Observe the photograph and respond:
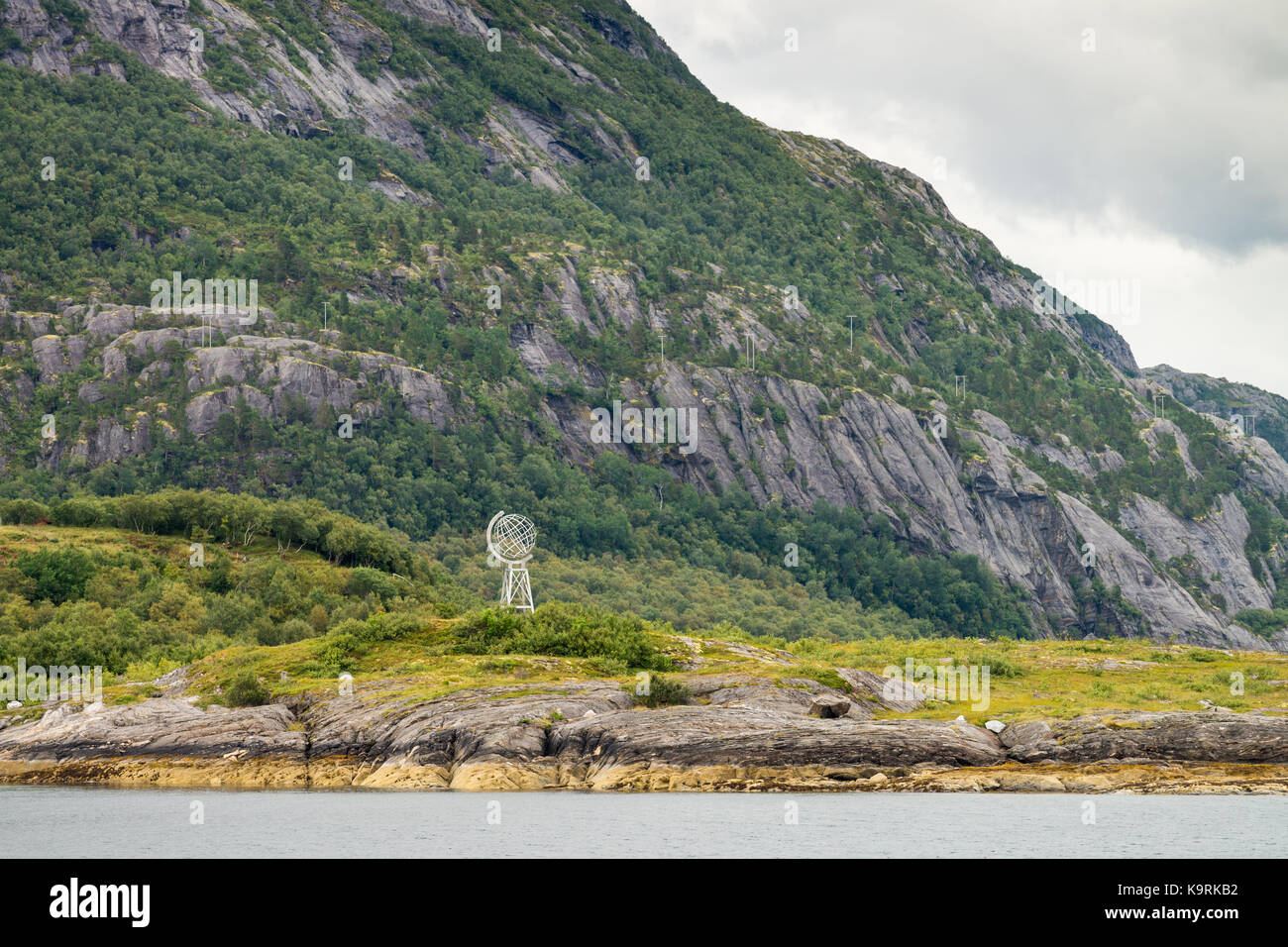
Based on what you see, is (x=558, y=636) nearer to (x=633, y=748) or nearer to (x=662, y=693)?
(x=662, y=693)

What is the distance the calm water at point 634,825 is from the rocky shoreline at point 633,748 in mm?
3250

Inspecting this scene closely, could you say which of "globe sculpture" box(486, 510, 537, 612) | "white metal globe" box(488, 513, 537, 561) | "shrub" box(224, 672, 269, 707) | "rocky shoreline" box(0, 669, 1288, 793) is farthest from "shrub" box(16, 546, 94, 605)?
"shrub" box(224, 672, 269, 707)

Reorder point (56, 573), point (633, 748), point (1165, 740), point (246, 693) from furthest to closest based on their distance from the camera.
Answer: point (56, 573)
point (246, 693)
point (633, 748)
point (1165, 740)

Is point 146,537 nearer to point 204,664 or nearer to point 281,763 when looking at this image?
point 204,664

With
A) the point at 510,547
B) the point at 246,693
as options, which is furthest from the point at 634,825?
the point at 510,547

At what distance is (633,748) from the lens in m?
82.2

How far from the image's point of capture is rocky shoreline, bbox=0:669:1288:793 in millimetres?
79812

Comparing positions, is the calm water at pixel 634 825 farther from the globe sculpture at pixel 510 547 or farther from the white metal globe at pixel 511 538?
the white metal globe at pixel 511 538

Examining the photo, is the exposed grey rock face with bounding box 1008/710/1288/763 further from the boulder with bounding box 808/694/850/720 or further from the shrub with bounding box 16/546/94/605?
the shrub with bounding box 16/546/94/605

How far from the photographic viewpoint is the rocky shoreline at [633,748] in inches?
3142

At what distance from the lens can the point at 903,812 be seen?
6788cm

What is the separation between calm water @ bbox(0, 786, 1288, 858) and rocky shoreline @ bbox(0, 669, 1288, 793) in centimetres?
325

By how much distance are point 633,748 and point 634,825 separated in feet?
63.9
